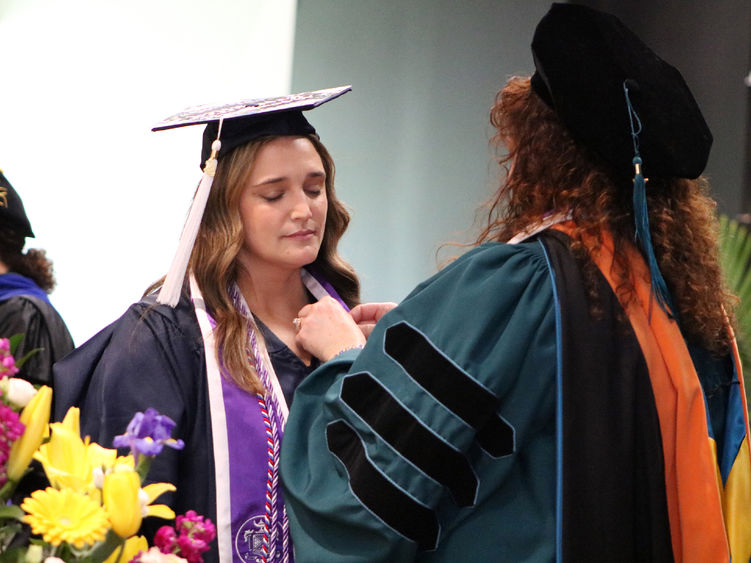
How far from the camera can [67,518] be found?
873mm

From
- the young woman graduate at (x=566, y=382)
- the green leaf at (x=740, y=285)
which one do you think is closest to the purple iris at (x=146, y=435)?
the young woman graduate at (x=566, y=382)

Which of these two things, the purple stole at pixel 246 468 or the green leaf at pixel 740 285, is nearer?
the purple stole at pixel 246 468

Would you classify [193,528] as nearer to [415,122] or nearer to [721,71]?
[721,71]

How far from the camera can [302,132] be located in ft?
7.07

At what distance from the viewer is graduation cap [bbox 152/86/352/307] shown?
78.7 inches

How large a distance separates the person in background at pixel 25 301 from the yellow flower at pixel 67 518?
8.34ft

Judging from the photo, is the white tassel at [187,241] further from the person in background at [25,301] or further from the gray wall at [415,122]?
the gray wall at [415,122]

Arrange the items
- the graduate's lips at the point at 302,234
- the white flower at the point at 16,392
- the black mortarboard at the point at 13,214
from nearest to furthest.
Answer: the white flower at the point at 16,392
the graduate's lips at the point at 302,234
the black mortarboard at the point at 13,214

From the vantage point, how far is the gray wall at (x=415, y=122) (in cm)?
Answer: 451

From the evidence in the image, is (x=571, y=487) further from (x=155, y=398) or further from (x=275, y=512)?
(x=155, y=398)

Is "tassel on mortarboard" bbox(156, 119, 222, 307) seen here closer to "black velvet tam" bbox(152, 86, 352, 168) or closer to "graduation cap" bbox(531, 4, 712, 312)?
"black velvet tam" bbox(152, 86, 352, 168)

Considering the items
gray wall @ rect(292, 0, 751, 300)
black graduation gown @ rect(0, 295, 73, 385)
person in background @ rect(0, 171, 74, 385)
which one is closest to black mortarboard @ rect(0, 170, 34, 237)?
person in background @ rect(0, 171, 74, 385)

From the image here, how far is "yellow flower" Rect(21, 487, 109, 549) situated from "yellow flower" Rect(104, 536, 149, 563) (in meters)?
0.06

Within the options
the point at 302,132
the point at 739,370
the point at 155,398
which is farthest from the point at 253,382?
the point at 739,370
